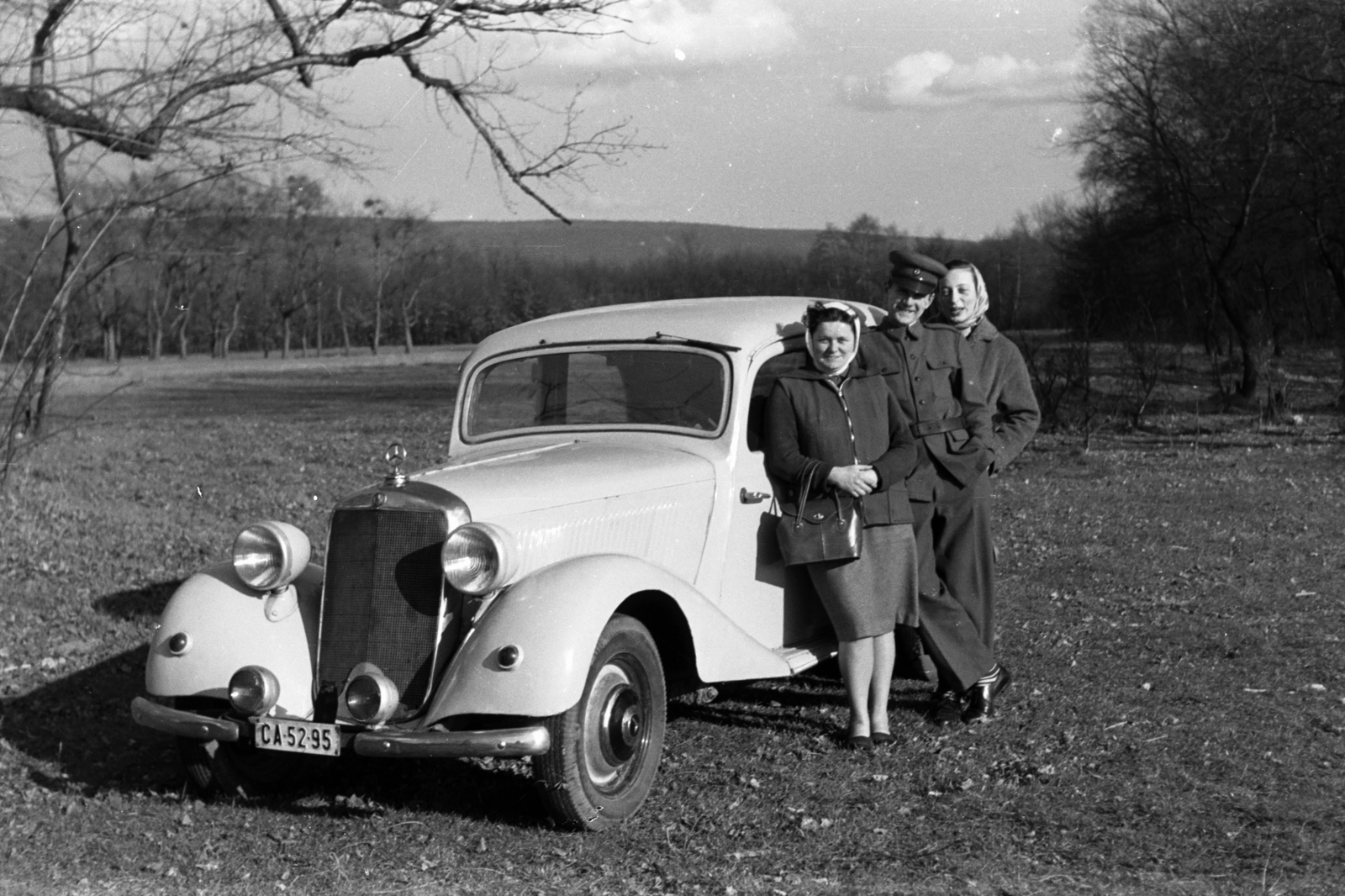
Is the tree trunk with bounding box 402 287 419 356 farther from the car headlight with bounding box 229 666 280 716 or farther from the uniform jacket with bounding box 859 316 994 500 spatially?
the car headlight with bounding box 229 666 280 716

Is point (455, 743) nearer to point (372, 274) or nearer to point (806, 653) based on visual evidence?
point (806, 653)

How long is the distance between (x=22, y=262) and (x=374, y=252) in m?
39.7

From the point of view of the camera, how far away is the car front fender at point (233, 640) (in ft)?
15.5

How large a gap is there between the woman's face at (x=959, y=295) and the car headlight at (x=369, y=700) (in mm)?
2987

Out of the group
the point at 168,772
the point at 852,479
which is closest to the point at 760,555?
the point at 852,479

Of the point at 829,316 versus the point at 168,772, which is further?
the point at 168,772

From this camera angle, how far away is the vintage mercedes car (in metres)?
4.45

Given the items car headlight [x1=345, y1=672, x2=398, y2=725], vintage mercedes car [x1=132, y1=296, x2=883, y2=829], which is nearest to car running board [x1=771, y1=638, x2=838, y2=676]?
vintage mercedes car [x1=132, y1=296, x2=883, y2=829]

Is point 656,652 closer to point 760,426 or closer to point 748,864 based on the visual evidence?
point 748,864

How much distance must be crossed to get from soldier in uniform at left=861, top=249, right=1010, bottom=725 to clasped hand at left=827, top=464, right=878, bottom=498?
43cm

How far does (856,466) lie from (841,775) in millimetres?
1240

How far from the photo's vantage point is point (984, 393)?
5.85 meters

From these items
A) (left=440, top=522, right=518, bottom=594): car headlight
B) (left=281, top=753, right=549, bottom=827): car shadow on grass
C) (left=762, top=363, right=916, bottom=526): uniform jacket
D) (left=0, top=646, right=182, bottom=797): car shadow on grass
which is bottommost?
(left=0, top=646, right=182, bottom=797): car shadow on grass

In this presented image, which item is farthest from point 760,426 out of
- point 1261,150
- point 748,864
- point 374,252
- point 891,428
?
point 374,252
